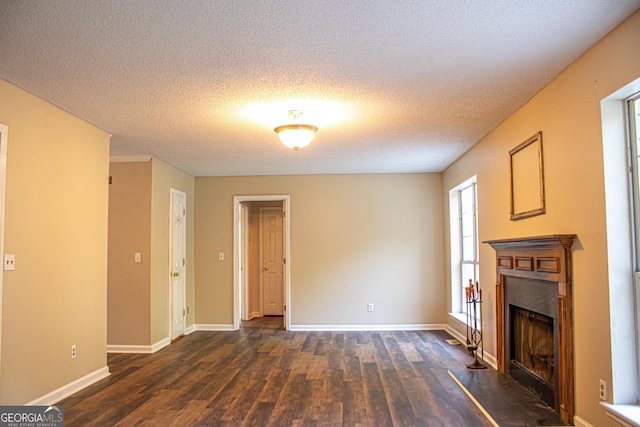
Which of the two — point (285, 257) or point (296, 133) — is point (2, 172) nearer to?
point (296, 133)

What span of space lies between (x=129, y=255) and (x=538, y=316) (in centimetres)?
443

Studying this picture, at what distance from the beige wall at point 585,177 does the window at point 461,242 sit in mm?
2417

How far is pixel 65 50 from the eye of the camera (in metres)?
2.81

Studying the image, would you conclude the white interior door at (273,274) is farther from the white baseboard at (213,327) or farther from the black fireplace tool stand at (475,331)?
the black fireplace tool stand at (475,331)

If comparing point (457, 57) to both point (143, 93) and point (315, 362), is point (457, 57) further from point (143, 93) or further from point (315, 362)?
point (315, 362)

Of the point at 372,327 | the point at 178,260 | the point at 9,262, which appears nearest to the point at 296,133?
the point at 9,262

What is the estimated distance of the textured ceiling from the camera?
2373 millimetres

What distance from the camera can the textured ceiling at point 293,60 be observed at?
2.37m

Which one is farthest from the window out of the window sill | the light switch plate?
the light switch plate

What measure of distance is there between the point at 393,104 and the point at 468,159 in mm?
2212

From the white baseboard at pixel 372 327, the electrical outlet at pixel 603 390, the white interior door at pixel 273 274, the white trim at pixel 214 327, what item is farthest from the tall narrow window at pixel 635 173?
the white interior door at pixel 273 274

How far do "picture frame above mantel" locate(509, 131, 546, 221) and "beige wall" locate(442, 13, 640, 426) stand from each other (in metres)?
0.07

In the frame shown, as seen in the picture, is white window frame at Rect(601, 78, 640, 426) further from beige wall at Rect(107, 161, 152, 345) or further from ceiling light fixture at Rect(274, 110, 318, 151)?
beige wall at Rect(107, 161, 152, 345)

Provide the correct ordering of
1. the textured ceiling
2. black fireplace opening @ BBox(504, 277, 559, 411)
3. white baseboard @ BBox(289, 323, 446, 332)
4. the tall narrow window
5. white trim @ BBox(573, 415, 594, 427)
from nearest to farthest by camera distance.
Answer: the textured ceiling < the tall narrow window < white trim @ BBox(573, 415, 594, 427) < black fireplace opening @ BBox(504, 277, 559, 411) < white baseboard @ BBox(289, 323, 446, 332)
